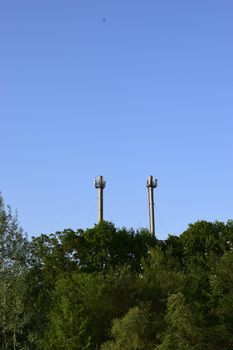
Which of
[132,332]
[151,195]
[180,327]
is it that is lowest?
[132,332]

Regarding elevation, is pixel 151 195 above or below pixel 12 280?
above

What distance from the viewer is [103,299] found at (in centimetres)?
4581

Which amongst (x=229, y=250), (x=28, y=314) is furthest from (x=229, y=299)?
(x=28, y=314)

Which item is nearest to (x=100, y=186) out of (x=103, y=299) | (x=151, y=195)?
(x=151, y=195)

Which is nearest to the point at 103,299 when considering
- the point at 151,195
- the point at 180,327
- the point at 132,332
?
the point at 132,332

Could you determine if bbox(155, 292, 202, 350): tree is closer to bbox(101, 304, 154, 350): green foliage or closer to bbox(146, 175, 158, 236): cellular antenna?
bbox(101, 304, 154, 350): green foliage

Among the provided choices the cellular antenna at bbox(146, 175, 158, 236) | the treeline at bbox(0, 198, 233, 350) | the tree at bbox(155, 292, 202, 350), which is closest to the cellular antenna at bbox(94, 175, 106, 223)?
the cellular antenna at bbox(146, 175, 158, 236)

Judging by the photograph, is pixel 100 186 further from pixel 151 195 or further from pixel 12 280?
pixel 12 280

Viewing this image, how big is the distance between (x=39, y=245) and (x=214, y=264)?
14579mm

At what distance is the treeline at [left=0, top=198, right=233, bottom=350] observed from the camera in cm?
4234

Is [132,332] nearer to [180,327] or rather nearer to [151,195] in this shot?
[180,327]

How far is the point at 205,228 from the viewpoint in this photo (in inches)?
2414

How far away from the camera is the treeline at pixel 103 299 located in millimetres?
42344

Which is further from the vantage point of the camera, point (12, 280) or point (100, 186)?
point (100, 186)
